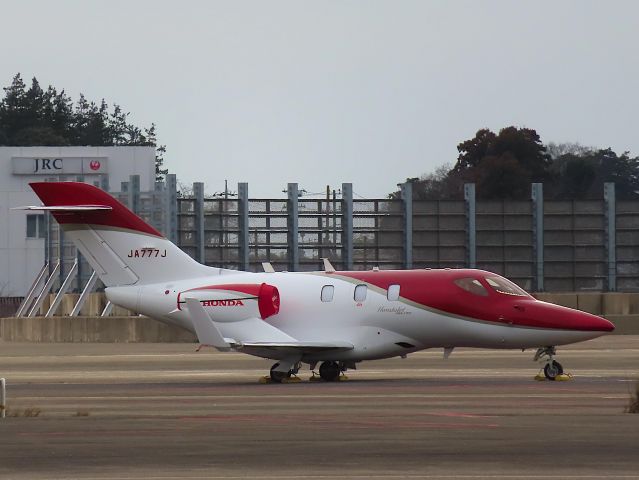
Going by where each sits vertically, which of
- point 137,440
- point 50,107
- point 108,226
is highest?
point 50,107

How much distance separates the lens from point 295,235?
73125 millimetres

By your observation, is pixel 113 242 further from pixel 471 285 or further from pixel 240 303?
pixel 471 285

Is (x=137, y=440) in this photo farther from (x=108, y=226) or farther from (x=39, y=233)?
(x=39, y=233)

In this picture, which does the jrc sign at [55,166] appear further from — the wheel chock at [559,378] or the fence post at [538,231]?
the wheel chock at [559,378]

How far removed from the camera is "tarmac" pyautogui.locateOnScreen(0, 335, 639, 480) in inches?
736

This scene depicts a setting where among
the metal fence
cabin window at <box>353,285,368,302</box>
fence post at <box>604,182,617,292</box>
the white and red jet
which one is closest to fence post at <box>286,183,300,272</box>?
the metal fence

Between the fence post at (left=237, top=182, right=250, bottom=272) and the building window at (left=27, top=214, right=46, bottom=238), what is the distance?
Result: 136 feet

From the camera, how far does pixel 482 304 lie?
36750mm

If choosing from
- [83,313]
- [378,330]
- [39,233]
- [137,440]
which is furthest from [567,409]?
[39,233]

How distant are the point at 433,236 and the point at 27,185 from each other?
46888 millimetres

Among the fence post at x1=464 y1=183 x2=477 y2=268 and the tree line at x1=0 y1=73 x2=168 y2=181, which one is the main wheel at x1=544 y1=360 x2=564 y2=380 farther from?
the tree line at x1=0 y1=73 x2=168 y2=181

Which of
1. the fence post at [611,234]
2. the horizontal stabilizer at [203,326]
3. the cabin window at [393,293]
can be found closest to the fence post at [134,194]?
the fence post at [611,234]

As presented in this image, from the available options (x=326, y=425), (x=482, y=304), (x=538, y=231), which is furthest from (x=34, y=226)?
(x=326, y=425)

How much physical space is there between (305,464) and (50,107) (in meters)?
152
